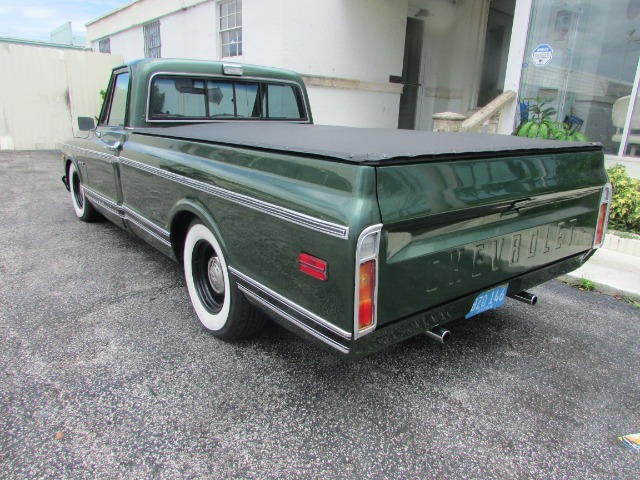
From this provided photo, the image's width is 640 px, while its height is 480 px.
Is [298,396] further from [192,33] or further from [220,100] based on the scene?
[192,33]

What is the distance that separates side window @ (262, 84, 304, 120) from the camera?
439 cm

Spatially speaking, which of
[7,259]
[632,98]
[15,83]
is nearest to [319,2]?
[632,98]

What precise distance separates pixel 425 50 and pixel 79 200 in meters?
8.94

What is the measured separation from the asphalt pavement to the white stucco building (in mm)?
4788

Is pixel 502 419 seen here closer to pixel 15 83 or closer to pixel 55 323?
pixel 55 323

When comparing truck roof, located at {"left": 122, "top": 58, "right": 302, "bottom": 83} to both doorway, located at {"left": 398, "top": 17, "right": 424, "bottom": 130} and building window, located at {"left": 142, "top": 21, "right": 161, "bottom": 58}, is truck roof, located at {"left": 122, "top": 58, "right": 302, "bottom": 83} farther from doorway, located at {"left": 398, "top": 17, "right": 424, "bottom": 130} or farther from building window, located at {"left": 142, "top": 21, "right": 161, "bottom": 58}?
building window, located at {"left": 142, "top": 21, "right": 161, "bottom": 58}

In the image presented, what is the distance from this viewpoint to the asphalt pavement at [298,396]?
6.41 feet

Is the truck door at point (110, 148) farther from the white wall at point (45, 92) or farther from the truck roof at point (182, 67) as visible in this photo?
the white wall at point (45, 92)

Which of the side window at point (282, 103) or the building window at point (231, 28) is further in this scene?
the building window at point (231, 28)

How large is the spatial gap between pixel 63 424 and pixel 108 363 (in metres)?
0.54

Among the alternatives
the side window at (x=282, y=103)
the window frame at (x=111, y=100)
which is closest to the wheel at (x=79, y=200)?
the window frame at (x=111, y=100)

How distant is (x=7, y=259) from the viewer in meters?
4.39

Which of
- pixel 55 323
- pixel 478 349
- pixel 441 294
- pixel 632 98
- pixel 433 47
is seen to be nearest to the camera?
pixel 441 294

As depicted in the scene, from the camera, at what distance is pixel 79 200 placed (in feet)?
19.0
